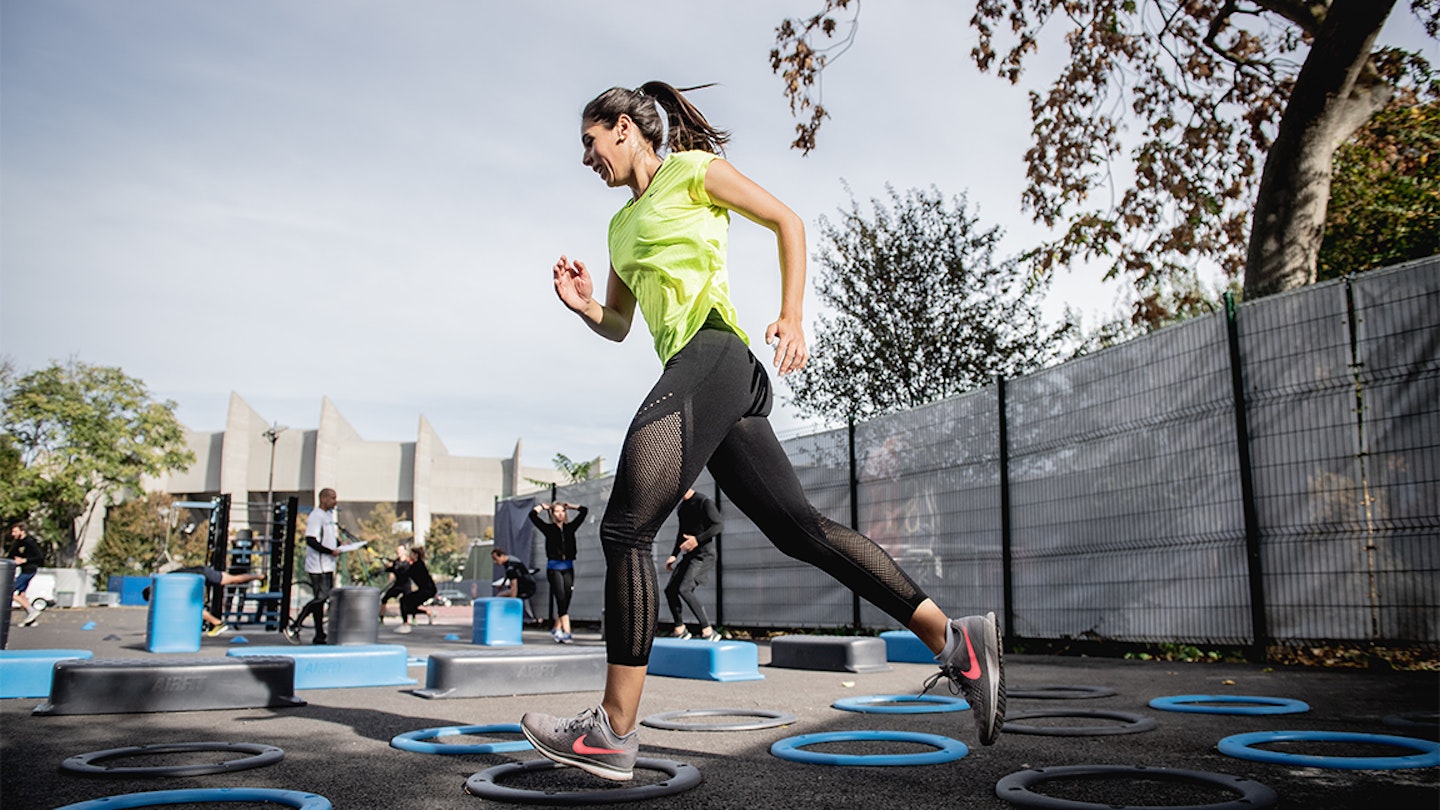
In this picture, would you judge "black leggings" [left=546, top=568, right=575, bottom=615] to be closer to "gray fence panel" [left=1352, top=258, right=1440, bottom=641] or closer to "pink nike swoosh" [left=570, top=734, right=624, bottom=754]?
"gray fence panel" [left=1352, top=258, right=1440, bottom=641]

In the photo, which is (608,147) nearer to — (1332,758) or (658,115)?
(658,115)

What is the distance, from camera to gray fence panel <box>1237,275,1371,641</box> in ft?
21.6

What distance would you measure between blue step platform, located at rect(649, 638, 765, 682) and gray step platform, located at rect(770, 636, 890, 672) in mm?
693

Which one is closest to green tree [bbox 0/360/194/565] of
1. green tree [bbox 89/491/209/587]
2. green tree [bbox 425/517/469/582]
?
green tree [bbox 89/491/209/587]

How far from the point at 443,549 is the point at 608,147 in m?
64.3

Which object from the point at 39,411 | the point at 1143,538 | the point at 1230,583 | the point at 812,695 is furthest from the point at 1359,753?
the point at 39,411

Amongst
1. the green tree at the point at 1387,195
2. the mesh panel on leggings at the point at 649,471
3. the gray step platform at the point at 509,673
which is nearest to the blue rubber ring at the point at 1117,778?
the mesh panel on leggings at the point at 649,471

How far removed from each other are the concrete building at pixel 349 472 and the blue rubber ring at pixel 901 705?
64.6m

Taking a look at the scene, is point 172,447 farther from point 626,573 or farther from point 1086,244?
point 626,573

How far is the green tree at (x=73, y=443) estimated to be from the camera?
36344 millimetres

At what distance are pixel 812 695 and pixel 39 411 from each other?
40.8m

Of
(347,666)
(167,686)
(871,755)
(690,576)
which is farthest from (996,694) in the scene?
(690,576)

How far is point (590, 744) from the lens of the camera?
99.3 inches

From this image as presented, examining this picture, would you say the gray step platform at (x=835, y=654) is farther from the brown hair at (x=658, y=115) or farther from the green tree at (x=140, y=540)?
the green tree at (x=140, y=540)
